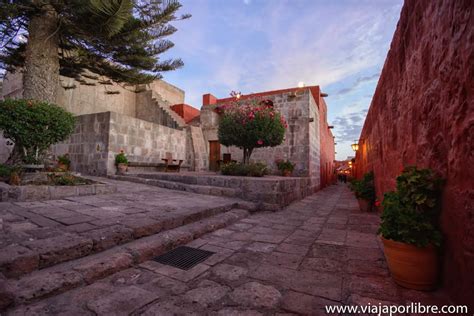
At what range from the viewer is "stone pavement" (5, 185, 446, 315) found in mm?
1489

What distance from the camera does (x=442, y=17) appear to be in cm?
191

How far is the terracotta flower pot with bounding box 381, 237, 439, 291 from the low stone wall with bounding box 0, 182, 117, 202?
5.21 meters

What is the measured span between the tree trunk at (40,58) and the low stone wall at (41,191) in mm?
2691

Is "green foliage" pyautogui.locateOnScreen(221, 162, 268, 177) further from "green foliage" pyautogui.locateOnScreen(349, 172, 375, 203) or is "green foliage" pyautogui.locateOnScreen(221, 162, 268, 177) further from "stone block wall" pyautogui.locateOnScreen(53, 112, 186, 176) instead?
"stone block wall" pyautogui.locateOnScreen(53, 112, 186, 176)

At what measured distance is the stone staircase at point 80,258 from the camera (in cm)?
154

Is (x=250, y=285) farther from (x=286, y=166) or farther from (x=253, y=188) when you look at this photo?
(x=286, y=166)

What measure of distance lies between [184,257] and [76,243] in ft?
3.28

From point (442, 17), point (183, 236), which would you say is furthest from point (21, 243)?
point (442, 17)

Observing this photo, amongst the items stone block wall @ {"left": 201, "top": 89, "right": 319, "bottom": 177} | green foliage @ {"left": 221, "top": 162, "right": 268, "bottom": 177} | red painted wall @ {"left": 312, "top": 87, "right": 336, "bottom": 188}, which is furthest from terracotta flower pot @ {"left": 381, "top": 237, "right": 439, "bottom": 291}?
red painted wall @ {"left": 312, "top": 87, "right": 336, "bottom": 188}

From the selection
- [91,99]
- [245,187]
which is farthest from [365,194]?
[91,99]

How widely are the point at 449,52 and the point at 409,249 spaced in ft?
5.13

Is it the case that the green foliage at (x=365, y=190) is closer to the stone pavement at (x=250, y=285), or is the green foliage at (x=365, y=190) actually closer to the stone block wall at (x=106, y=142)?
the stone pavement at (x=250, y=285)

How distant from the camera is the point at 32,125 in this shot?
4875 mm

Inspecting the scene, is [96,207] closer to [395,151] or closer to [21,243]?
[21,243]
